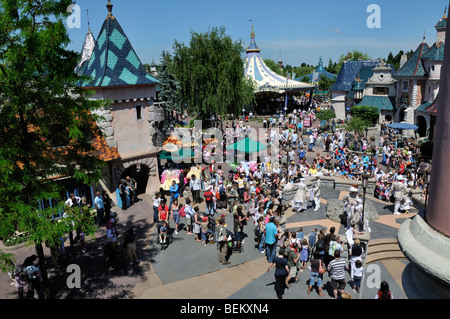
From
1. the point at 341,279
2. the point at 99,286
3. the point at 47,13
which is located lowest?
the point at 99,286

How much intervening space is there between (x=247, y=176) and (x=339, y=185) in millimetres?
4825

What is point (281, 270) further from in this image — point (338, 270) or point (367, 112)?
point (367, 112)

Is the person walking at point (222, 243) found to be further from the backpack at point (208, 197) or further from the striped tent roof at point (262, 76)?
the striped tent roof at point (262, 76)

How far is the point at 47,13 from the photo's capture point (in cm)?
849

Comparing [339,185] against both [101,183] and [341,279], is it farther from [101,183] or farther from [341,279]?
[101,183]

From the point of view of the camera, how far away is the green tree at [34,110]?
25.8 feet

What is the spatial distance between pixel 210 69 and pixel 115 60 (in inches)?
426

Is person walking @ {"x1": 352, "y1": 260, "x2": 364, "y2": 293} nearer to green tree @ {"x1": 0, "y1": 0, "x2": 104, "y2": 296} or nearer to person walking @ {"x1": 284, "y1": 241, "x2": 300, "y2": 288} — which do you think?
person walking @ {"x1": 284, "y1": 241, "x2": 300, "y2": 288}

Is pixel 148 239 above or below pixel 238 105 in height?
below

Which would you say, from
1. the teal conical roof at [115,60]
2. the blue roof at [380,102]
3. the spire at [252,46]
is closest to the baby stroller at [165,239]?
the teal conical roof at [115,60]

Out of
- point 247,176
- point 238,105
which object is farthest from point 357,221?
point 238,105

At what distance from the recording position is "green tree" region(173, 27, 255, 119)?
2725 cm

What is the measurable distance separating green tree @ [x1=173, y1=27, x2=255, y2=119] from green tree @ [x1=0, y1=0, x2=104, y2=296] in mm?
18834
